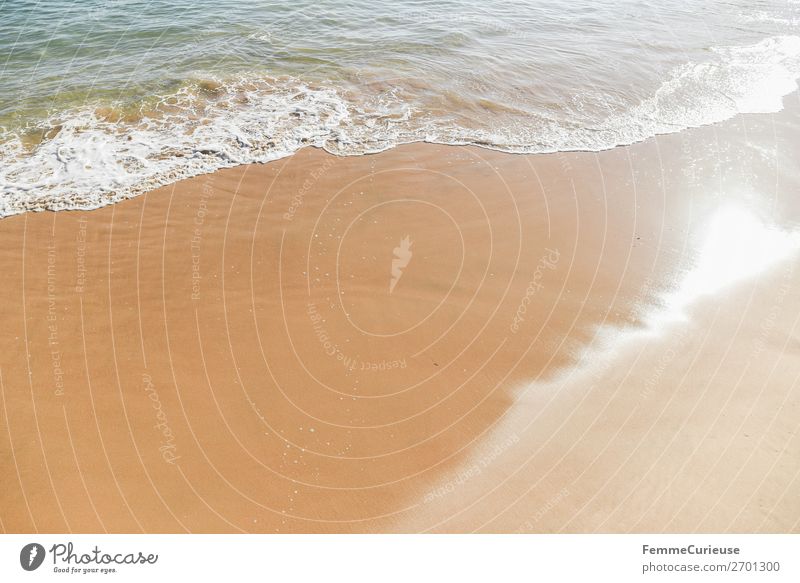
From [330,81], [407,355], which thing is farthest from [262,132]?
[407,355]

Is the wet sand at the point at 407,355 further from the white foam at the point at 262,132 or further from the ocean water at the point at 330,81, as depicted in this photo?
the ocean water at the point at 330,81

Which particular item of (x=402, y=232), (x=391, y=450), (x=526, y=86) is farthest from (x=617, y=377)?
(x=526, y=86)

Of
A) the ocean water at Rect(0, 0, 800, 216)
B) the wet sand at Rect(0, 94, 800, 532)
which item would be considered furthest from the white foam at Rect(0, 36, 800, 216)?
the wet sand at Rect(0, 94, 800, 532)

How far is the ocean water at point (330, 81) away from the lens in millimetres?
10109

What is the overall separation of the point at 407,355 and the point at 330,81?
927cm

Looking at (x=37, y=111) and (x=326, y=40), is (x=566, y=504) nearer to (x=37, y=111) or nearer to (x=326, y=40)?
(x=37, y=111)

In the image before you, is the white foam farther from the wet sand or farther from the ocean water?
the wet sand

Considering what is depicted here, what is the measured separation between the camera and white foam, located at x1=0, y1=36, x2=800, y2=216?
9.16 meters

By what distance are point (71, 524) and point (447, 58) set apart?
13.8 meters

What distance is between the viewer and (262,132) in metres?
10.6

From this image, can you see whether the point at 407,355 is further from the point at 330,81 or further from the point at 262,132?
the point at 330,81

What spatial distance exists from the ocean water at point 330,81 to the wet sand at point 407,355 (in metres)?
1.54

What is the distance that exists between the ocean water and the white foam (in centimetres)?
5

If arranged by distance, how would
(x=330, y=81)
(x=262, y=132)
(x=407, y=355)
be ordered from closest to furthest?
(x=407, y=355) → (x=262, y=132) → (x=330, y=81)
